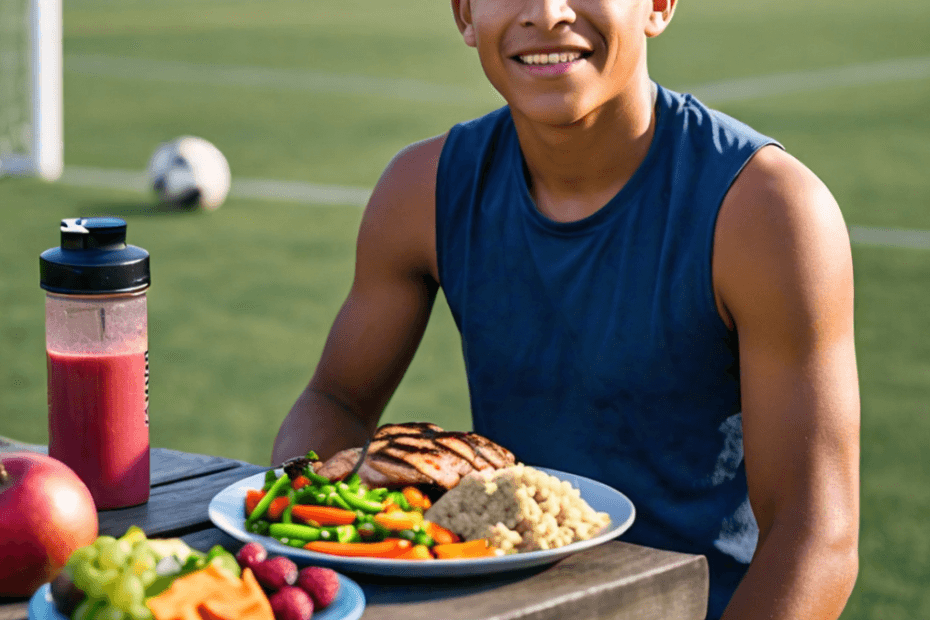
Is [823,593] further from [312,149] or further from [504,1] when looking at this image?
[312,149]

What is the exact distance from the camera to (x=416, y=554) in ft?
5.84

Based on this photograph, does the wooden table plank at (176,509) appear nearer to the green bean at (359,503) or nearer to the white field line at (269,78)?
the green bean at (359,503)

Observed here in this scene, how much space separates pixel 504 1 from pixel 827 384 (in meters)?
0.86

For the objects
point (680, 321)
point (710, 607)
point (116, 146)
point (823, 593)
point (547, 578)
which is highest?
point (680, 321)

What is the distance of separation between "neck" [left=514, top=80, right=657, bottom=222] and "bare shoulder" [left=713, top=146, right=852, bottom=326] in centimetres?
27

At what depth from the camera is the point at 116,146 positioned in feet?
Result: 38.8

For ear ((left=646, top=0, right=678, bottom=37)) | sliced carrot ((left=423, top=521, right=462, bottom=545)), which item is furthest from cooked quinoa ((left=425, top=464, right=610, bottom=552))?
ear ((left=646, top=0, right=678, bottom=37))

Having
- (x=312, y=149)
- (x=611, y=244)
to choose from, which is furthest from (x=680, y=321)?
(x=312, y=149)

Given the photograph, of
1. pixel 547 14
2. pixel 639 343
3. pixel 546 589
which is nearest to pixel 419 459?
pixel 546 589

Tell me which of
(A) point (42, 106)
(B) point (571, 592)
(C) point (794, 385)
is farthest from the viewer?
(A) point (42, 106)

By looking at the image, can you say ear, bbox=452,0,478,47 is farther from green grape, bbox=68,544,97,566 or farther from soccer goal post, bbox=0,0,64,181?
soccer goal post, bbox=0,0,64,181

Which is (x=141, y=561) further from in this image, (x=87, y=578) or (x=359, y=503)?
(x=359, y=503)

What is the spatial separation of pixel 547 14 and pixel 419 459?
0.87 meters

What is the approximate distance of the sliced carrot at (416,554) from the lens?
178cm
